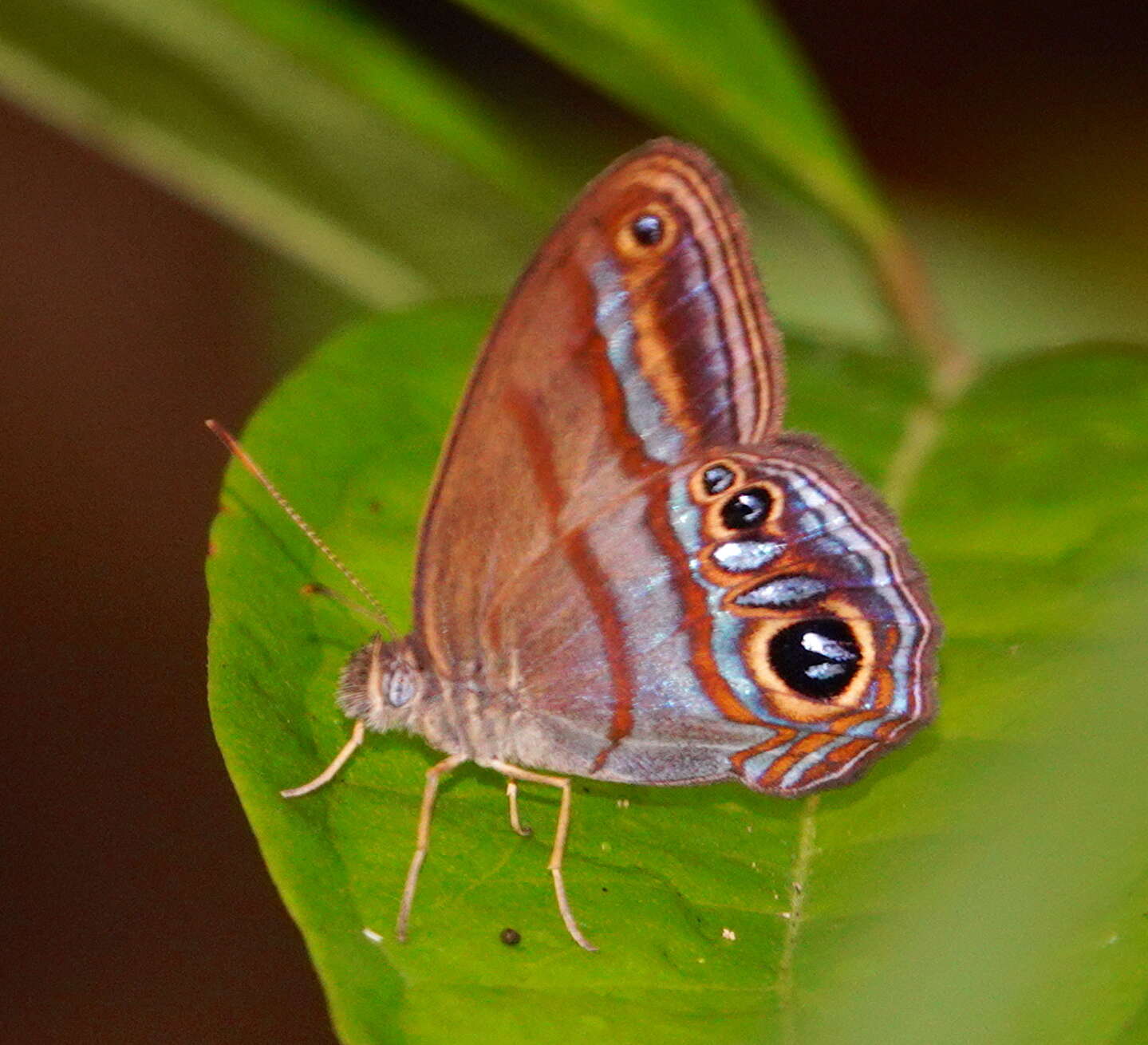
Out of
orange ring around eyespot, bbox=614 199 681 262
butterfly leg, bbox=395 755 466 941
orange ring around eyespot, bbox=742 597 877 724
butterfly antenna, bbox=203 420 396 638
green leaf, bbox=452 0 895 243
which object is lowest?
butterfly leg, bbox=395 755 466 941

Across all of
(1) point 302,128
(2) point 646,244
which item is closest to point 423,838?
(2) point 646,244

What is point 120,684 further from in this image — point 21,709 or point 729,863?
point 729,863

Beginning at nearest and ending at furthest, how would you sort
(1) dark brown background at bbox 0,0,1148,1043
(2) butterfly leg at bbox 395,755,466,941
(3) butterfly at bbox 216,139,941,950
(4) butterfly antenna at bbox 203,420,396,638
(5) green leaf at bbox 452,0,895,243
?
(2) butterfly leg at bbox 395,755,466,941, (3) butterfly at bbox 216,139,941,950, (4) butterfly antenna at bbox 203,420,396,638, (5) green leaf at bbox 452,0,895,243, (1) dark brown background at bbox 0,0,1148,1043

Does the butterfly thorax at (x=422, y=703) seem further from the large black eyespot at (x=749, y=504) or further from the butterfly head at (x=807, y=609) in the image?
the large black eyespot at (x=749, y=504)

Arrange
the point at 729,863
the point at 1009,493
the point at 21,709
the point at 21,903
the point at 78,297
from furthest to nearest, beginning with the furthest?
the point at 78,297, the point at 21,709, the point at 21,903, the point at 1009,493, the point at 729,863

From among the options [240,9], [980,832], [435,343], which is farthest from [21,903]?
[980,832]

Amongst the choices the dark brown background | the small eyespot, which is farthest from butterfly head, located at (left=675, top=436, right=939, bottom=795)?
the dark brown background

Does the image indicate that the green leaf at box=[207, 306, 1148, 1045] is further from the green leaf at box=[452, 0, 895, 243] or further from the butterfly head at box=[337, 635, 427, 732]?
the green leaf at box=[452, 0, 895, 243]
